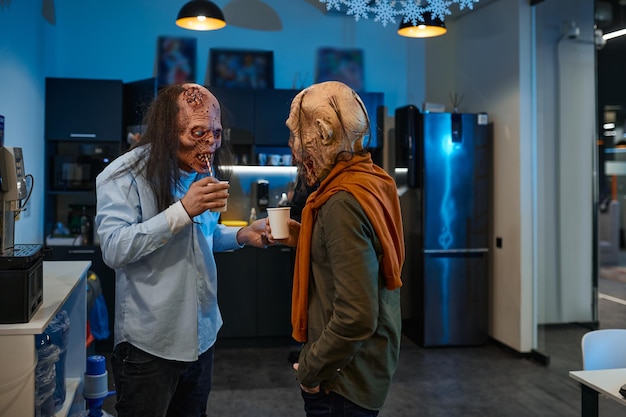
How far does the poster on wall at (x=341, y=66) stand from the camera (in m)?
5.72

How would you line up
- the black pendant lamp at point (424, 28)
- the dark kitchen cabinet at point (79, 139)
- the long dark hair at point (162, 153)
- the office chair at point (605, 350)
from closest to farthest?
the long dark hair at point (162, 153)
the office chair at point (605, 350)
the black pendant lamp at point (424, 28)
the dark kitchen cabinet at point (79, 139)

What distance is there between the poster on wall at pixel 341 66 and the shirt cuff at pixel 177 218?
4179 millimetres

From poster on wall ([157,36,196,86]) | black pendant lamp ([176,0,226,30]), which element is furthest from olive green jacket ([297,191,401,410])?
poster on wall ([157,36,196,86])

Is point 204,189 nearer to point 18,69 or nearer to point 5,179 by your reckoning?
point 5,179

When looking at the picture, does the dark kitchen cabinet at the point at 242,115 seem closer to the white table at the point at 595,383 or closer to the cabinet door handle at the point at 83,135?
the cabinet door handle at the point at 83,135

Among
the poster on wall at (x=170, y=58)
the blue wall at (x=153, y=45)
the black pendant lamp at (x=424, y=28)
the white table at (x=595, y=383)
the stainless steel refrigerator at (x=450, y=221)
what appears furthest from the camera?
the poster on wall at (x=170, y=58)

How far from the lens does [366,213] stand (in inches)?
56.6

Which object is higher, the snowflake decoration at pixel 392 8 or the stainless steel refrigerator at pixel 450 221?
the snowflake decoration at pixel 392 8

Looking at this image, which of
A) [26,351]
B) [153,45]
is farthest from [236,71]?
[26,351]

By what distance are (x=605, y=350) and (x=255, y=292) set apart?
316cm

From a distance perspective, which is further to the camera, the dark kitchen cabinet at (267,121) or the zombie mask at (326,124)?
the dark kitchen cabinet at (267,121)

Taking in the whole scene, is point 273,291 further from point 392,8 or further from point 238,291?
point 392,8

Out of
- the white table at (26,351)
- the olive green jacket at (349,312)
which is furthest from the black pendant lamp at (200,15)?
the olive green jacket at (349,312)

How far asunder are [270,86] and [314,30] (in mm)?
715
